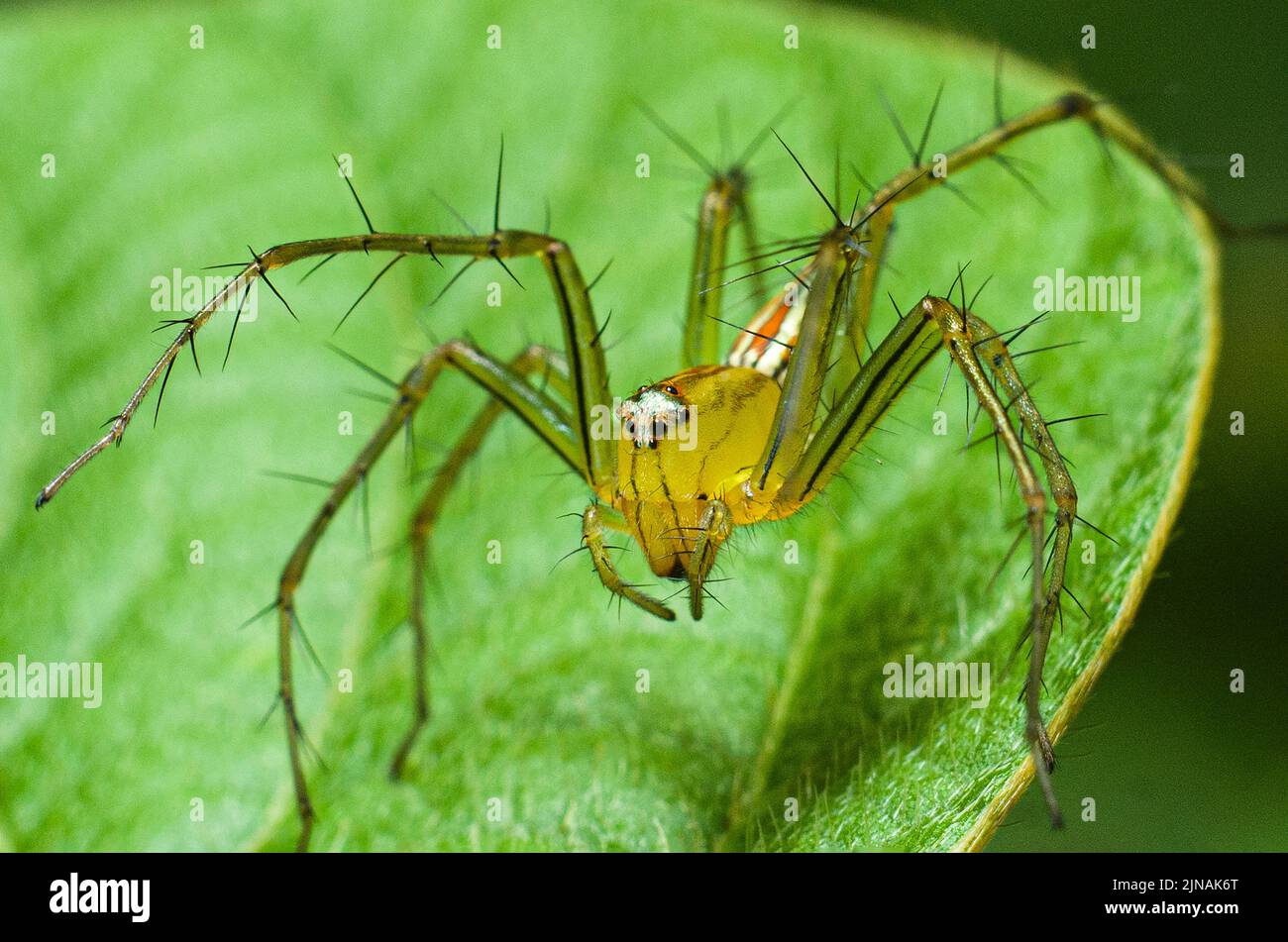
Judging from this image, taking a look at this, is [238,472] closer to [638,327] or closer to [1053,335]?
[638,327]

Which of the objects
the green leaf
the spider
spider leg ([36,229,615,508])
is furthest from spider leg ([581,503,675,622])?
the green leaf

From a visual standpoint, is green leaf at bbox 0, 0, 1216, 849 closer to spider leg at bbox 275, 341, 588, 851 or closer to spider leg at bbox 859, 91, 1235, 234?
spider leg at bbox 859, 91, 1235, 234

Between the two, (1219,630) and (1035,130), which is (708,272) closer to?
(1035,130)

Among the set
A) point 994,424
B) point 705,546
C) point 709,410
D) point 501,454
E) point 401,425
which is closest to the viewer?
point 994,424

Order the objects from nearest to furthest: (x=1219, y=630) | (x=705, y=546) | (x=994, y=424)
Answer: (x=994, y=424)
(x=705, y=546)
(x=1219, y=630)

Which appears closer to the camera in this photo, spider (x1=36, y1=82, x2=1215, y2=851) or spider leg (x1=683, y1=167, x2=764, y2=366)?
spider (x1=36, y1=82, x2=1215, y2=851)

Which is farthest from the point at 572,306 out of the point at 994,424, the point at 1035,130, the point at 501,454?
the point at 1035,130
